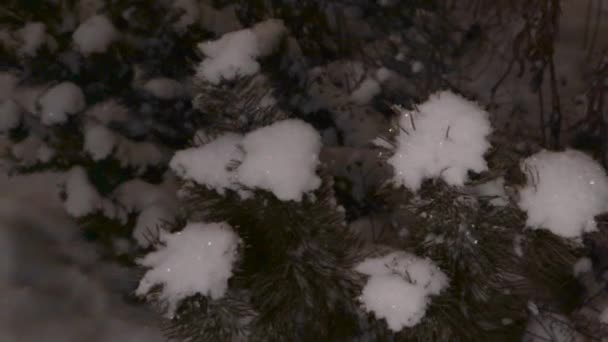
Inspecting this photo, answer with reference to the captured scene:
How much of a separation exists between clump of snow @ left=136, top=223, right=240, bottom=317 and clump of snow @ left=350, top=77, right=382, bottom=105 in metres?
1.00

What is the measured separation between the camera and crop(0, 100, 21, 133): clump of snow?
1517mm

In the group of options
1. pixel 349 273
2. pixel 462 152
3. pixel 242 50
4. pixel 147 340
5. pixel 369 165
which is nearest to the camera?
pixel 462 152

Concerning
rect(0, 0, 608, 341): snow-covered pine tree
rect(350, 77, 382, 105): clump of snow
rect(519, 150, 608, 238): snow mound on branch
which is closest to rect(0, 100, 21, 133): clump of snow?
rect(0, 0, 608, 341): snow-covered pine tree

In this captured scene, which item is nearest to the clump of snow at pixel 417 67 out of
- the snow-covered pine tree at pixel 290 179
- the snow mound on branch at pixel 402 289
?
the snow-covered pine tree at pixel 290 179

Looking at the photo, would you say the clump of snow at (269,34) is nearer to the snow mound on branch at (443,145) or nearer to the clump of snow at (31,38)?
the clump of snow at (31,38)

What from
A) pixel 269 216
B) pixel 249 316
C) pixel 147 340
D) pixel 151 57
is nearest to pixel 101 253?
pixel 147 340

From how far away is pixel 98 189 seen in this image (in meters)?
1.66

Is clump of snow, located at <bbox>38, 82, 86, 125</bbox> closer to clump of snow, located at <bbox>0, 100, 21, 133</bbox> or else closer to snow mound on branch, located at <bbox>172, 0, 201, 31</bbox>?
clump of snow, located at <bbox>0, 100, 21, 133</bbox>

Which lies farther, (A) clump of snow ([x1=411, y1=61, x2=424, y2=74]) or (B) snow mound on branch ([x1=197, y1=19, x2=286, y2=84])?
(A) clump of snow ([x1=411, y1=61, x2=424, y2=74])

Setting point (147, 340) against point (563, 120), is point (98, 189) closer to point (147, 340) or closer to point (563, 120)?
point (147, 340)

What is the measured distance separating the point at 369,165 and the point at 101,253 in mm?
954

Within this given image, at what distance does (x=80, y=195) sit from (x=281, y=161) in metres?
0.84

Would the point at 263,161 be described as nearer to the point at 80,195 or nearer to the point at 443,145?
the point at 443,145

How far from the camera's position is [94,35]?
147cm
